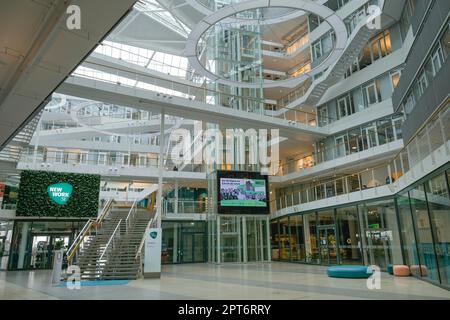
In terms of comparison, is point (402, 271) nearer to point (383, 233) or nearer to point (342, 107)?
point (383, 233)

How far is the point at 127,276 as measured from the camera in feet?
46.0

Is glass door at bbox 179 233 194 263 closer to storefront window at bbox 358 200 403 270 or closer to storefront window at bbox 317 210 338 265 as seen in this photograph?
storefront window at bbox 317 210 338 265

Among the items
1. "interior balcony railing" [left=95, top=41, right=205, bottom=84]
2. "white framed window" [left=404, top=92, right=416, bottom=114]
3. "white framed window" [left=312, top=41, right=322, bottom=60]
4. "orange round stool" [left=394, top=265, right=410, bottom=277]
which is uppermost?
"interior balcony railing" [left=95, top=41, right=205, bottom=84]

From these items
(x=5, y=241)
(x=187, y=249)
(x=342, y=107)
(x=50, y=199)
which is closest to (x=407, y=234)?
(x=342, y=107)

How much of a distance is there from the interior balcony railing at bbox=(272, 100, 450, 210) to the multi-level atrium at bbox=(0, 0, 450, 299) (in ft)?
0.30

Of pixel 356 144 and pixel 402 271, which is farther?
pixel 356 144

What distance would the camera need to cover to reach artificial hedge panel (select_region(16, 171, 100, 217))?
66.1 feet

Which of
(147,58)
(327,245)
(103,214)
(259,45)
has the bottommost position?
(327,245)

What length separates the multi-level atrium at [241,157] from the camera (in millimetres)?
8688

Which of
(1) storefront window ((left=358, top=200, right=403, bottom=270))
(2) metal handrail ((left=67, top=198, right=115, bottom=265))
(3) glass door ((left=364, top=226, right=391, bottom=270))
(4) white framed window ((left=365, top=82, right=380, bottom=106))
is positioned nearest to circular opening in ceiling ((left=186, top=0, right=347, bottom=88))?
(4) white framed window ((left=365, top=82, right=380, bottom=106))

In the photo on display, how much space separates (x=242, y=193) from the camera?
20047mm

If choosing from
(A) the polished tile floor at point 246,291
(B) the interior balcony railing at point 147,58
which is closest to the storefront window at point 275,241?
(A) the polished tile floor at point 246,291

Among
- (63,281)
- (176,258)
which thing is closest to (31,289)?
(63,281)

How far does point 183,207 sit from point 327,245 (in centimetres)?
1029
